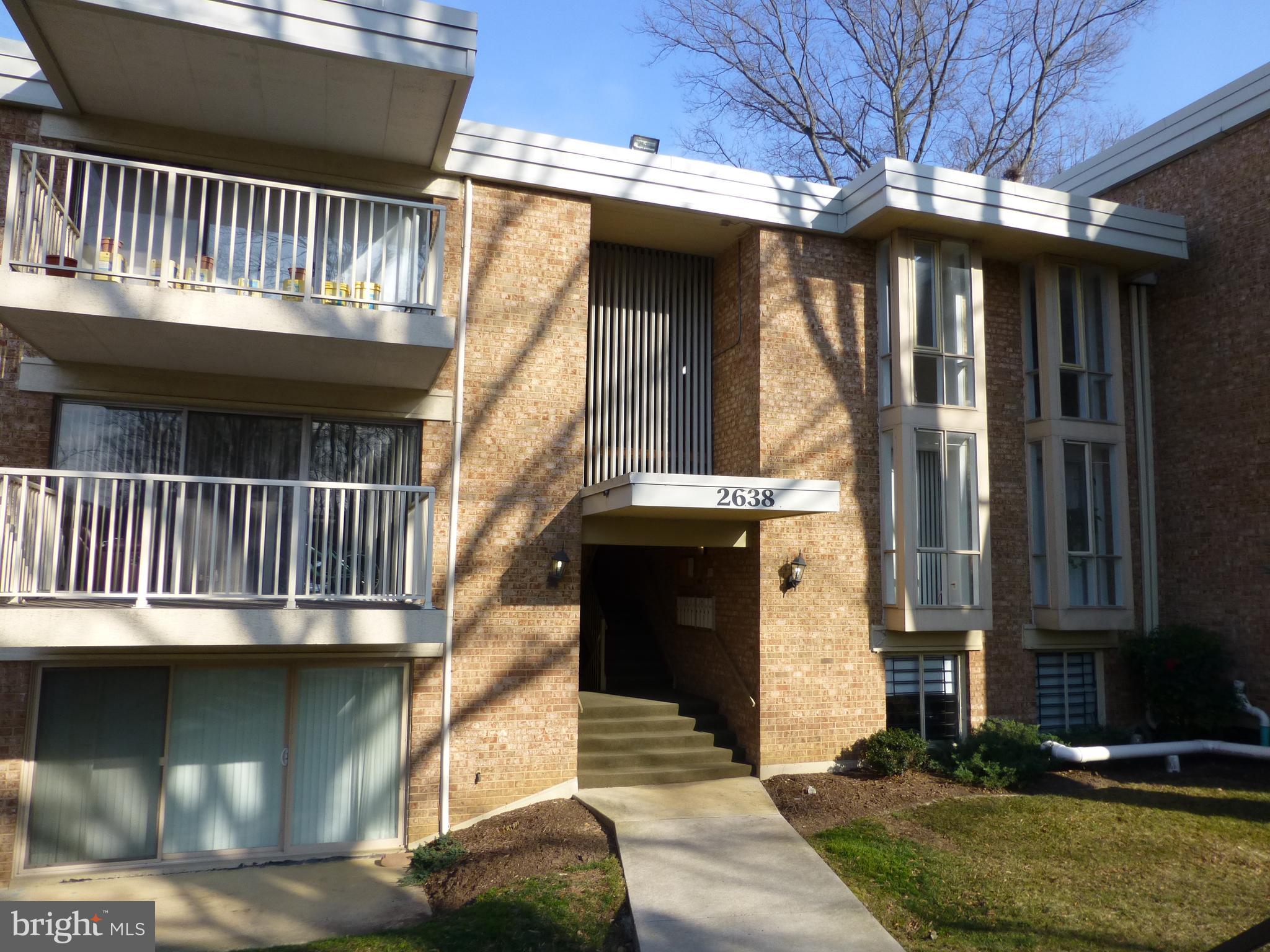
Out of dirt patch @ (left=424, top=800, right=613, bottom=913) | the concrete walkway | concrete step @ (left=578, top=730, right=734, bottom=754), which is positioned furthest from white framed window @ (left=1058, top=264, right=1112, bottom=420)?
dirt patch @ (left=424, top=800, right=613, bottom=913)

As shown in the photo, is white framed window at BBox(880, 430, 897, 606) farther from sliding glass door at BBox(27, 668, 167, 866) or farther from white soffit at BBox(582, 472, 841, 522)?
sliding glass door at BBox(27, 668, 167, 866)

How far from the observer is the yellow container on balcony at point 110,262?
787 centimetres

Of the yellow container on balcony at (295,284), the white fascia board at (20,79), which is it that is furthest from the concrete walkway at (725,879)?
the white fascia board at (20,79)

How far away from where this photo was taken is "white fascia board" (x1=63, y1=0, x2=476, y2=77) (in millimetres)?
7797

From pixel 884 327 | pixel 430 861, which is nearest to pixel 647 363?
pixel 884 327

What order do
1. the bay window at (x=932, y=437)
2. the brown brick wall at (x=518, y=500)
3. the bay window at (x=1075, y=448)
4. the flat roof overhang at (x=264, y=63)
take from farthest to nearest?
the bay window at (x=1075, y=448)
the bay window at (x=932, y=437)
the brown brick wall at (x=518, y=500)
the flat roof overhang at (x=264, y=63)

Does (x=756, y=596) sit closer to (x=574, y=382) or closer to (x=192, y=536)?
(x=574, y=382)

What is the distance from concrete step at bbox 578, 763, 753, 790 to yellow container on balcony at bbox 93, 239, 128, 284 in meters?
6.85

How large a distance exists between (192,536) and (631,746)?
536 centimetres

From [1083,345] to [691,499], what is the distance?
6.85 m

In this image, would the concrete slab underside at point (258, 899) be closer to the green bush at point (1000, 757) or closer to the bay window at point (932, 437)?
the green bush at point (1000, 757)

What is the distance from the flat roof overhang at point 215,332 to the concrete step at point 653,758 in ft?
15.4

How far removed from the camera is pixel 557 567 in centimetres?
972

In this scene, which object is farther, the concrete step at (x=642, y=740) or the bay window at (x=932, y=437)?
the bay window at (x=932, y=437)
